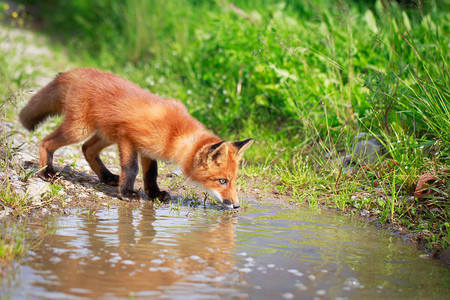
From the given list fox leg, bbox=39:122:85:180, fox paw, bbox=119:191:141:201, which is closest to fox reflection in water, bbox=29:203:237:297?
fox paw, bbox=119:191:141:201

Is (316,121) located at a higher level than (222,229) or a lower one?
higher

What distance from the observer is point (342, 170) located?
542 centimetres

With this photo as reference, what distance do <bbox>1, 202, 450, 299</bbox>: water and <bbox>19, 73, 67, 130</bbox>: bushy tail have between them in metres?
1.52

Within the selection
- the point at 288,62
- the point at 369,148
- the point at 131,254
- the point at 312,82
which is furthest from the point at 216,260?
the point at 288,62

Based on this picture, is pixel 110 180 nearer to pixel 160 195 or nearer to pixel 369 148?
pixel 160 195

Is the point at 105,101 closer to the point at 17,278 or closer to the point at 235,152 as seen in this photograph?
the point at 235,152

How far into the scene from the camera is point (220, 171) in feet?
→ 15.8

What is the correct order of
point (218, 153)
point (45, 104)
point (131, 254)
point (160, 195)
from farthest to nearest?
point (45, 104) < point (160, 195) < point (218, 153) < point (131, 254)

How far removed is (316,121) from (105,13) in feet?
24.9

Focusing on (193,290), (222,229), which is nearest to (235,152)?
(222,229)

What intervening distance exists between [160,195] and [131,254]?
6.07 ft

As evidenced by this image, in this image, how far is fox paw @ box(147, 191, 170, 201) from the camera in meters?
5.25

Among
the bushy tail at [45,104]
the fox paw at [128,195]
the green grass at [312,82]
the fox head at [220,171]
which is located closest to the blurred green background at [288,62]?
the green grass at [312,82]

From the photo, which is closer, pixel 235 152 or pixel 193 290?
pixel 193 290
